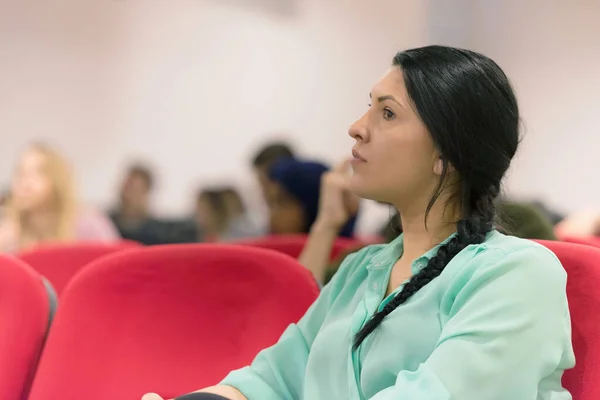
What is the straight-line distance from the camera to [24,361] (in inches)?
48.6

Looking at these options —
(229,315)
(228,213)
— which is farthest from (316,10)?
(229,315)

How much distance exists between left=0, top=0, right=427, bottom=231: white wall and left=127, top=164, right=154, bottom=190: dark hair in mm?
66

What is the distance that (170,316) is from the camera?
4.31 feet

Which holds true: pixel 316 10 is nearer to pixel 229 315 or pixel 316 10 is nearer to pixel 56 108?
pixel 56 108

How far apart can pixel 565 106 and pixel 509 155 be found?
248 centimetres

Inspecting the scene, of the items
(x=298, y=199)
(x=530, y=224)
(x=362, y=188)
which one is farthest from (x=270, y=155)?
(x=362, y=188)

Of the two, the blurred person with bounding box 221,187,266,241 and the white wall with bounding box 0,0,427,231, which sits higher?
the white wall with bounding box 0,0,427,231

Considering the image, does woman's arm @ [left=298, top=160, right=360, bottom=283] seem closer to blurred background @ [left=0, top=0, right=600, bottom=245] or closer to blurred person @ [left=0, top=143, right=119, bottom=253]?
blurred person @ [left=0, top=143, right=119, bottom=253]

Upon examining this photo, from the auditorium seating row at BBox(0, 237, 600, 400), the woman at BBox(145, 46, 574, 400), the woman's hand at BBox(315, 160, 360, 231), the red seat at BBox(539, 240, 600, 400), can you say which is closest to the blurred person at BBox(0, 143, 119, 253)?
the woman's hand at BBox(315, 160, 360, 231)

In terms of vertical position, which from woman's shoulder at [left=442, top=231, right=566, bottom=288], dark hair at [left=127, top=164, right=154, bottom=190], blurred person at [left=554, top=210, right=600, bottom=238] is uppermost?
woman's shoulder at [left=442, top=231, right=566, bottom=288]

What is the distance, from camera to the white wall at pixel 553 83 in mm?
3102

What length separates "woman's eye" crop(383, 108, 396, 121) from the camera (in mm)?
1002

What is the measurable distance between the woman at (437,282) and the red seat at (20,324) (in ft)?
0.97

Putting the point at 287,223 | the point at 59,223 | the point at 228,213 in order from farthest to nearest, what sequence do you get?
the point at 228,213 < the point at 59,223 < the point at 287,223
